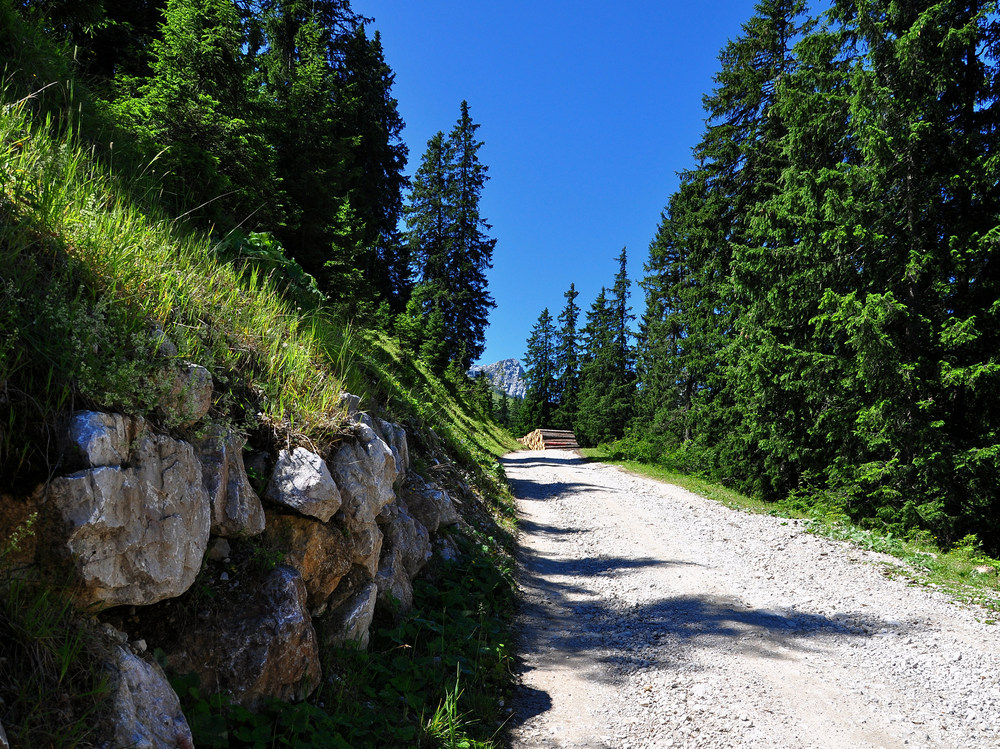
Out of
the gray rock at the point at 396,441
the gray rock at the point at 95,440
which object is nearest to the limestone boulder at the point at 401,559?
the gray rock at the point at 396,441

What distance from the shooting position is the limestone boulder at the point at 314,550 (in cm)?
307

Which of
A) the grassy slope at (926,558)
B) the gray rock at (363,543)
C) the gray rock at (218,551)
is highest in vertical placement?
the gray rock at (218,551)

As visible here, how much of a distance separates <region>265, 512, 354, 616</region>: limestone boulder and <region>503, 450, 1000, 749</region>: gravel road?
1.67 metres

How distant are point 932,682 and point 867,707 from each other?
2.84 ft

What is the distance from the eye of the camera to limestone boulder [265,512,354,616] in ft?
10.1

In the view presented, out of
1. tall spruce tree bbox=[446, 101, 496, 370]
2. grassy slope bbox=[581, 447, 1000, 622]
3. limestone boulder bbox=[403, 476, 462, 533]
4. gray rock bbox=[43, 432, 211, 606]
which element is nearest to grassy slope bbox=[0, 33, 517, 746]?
gray rock bbox=[43, 432, 211, 606]

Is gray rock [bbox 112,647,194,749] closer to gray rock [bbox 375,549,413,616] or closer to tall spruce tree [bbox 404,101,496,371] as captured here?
gray rock [bbox 375,549,413,616]

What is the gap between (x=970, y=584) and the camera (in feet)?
20.1

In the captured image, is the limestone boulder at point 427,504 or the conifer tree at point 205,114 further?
the conifer tree at point 205,114

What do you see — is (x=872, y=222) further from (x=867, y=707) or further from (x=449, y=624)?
(x=449, y=624)

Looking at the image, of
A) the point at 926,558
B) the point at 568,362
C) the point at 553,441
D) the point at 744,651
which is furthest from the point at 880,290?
the point at 568,362

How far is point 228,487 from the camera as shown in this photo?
108 inches

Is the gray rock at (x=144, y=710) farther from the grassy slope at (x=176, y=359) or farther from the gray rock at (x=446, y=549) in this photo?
the gray rock at (x=446, y=549)

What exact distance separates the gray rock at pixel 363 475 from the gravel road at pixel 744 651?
191cm
